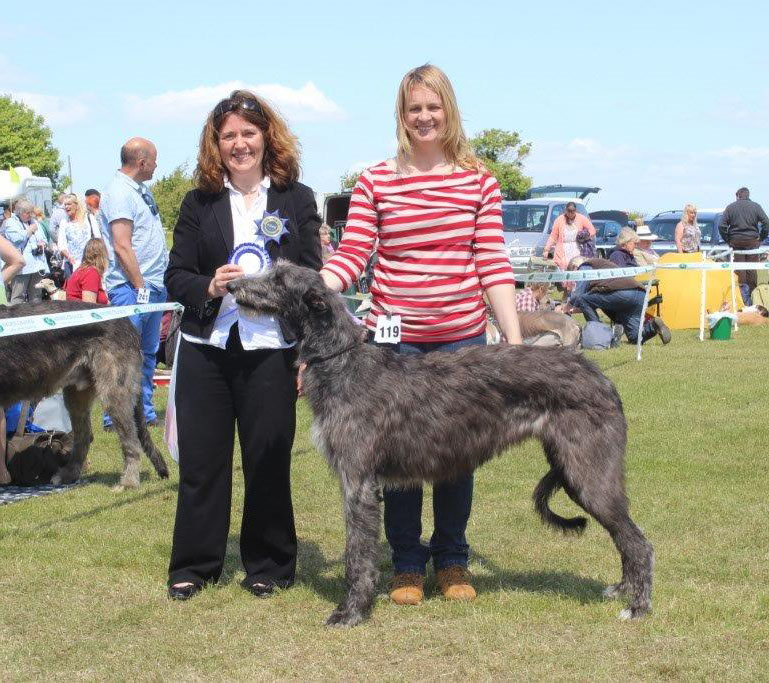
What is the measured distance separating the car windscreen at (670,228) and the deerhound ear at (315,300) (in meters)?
24.4

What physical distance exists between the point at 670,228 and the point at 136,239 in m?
22.2

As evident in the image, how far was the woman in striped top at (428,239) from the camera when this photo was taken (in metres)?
4.28

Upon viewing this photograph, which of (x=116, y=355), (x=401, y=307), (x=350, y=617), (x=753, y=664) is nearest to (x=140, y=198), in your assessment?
(x=116, y=355)

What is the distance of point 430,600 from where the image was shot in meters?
4.60

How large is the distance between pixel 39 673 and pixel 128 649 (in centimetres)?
36

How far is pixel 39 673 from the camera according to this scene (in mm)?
3838

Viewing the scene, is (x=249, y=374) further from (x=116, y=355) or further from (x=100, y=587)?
(x=116, y=355)

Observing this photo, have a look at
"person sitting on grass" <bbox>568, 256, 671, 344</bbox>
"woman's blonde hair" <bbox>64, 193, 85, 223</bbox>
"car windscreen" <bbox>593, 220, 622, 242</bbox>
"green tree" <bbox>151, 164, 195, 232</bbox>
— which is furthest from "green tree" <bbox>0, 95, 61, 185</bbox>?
"person sitting on grass" <bbox>568, 256, 671, 344</bbox>

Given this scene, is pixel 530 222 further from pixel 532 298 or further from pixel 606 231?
pixel 532 298

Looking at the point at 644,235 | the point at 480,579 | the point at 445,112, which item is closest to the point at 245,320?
the point at 445,112

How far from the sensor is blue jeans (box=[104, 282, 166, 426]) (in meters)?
8.33

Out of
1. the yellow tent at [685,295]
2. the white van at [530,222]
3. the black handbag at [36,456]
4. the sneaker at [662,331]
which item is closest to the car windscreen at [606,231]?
the white van at [530,222]

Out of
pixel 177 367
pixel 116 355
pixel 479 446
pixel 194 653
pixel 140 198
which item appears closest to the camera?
pixel 194 653

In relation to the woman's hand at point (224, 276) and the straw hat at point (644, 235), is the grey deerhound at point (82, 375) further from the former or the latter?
the straw hat at point (644, 235)
